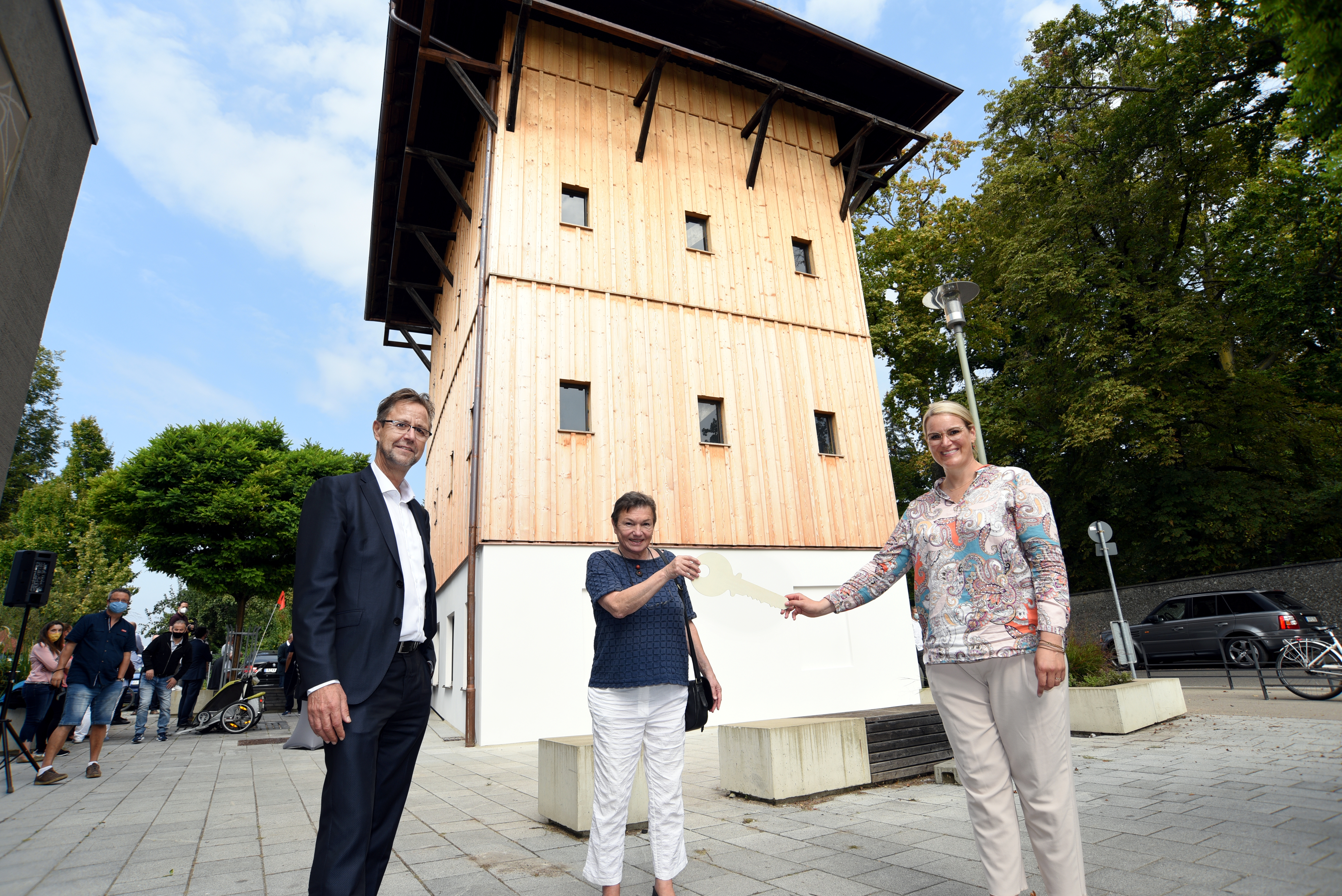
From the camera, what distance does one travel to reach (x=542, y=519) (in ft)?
37.8

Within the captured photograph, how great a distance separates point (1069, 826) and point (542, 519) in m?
9.53

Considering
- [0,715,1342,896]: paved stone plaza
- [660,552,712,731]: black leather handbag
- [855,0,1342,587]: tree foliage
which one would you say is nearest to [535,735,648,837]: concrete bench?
[0,715,1342,896]: paved stone plaza

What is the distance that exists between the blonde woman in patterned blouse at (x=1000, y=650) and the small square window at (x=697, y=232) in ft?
39.7

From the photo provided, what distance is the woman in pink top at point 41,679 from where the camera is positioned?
9.62 meters

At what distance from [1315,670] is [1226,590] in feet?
29.6

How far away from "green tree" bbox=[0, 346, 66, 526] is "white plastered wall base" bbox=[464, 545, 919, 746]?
40296mm

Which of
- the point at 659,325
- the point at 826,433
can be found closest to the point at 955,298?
the point at 826,433

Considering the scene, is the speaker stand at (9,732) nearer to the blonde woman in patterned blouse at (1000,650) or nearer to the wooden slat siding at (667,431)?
the wooden slat siding at (667,431)

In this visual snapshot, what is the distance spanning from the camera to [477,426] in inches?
484

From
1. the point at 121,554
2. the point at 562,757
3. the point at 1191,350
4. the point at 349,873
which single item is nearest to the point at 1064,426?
the point at 1191,350

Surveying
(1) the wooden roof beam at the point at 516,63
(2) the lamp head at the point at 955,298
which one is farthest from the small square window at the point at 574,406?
(2) the lamp head at the point at 955,298

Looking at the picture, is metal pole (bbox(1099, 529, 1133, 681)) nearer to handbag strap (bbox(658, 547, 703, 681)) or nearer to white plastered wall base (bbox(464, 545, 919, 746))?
white plastered wall base (bbox(464, 545, 919, 746))

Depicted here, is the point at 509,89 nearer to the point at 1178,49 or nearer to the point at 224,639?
the point at 1178,49

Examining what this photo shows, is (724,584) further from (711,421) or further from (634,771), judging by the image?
(634,771)
